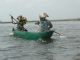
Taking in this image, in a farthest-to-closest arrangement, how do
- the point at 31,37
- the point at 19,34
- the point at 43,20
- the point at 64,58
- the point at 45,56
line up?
the point at 19,34 < the point at 31,37 < the point at 43,20 < the point at 45,56 < the point at 64,58

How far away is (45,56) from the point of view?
19672mm

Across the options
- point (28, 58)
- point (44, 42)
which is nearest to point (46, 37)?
point (44, 42)

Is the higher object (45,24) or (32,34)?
(45,24)

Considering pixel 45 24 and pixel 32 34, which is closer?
pixel 45 24

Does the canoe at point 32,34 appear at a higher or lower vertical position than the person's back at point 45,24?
lower

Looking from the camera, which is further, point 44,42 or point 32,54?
point 44,42

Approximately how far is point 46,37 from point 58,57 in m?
9.13

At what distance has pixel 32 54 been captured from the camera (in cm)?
2061

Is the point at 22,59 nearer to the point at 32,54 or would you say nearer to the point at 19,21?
the point at 32,54

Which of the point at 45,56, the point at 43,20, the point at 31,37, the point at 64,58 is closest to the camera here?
the point at 64,58

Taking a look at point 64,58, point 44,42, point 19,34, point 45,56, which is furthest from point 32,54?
point 19,34

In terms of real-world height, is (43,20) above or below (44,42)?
above

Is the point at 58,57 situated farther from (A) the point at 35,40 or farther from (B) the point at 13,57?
(A) the point at 35,40

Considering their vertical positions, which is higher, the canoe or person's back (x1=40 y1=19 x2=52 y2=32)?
person's back (x1=40 y1=19 x2=52 y2=32)
